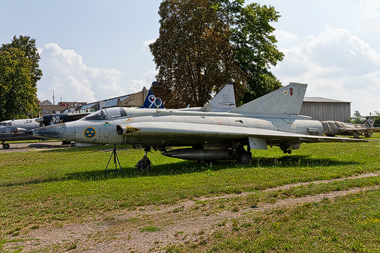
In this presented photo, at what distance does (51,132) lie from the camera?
1160 centimetres

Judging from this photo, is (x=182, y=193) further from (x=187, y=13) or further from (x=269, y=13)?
(x=269, y=13)

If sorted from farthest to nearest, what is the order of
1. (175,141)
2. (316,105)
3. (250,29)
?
(316,105)
(250,29)
(175,141)

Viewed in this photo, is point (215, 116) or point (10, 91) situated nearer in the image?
point (215, 116)

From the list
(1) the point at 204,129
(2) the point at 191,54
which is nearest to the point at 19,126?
(2) the point at 191,54

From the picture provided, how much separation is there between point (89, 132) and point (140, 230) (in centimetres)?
726

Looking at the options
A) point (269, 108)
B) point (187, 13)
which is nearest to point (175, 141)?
point (269, 108)

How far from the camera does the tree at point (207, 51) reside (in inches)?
1094

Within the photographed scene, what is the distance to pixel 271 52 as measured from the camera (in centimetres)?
3253

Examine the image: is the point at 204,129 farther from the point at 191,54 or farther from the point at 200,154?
the point at 191,54

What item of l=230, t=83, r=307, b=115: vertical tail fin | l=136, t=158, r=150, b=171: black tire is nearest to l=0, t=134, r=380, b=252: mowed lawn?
l=136, t=158, r=150, b=171: black tire

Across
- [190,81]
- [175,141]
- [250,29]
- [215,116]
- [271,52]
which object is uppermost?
[250,29]

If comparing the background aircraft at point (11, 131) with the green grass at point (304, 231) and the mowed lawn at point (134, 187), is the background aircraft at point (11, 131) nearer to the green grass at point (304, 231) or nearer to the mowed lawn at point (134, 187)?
the mowed lawn at point (134, 187)

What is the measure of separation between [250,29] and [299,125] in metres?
18.7

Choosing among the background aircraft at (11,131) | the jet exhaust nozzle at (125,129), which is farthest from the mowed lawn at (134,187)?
the background aircraft at (11,131)
